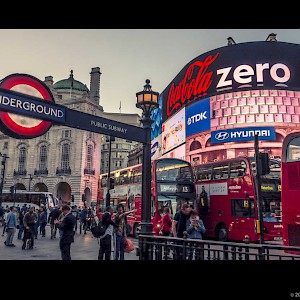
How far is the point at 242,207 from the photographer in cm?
1574

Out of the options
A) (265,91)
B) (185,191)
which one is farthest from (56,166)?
(185,191)

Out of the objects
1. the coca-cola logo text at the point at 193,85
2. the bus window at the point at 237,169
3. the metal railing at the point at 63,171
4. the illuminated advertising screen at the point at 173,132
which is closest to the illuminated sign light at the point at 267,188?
the bus window at the point at 237,169

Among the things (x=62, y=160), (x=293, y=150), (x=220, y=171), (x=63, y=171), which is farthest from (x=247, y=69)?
(x=62, y=160)

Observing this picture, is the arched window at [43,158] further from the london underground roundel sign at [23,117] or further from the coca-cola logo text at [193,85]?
the london underground roundel sign at [23,117]

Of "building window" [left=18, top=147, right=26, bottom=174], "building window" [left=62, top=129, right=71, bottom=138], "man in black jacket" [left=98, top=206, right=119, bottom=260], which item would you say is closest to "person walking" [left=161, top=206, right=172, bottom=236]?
"man in black jacket" [left=98, top=206, right=119, bottom=260]

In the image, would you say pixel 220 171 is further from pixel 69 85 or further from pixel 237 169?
pixel 69 85

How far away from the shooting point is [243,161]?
52.5ft

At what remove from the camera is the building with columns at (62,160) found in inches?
2202

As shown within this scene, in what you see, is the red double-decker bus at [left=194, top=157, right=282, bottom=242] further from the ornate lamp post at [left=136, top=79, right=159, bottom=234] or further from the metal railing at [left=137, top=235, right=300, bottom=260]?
the metal railing at [left=137, top=235, right=300, bottom=260]

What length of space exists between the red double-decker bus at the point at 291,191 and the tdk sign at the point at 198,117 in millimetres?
25902

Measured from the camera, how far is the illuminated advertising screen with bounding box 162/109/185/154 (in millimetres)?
41284

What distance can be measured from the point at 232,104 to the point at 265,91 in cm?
343

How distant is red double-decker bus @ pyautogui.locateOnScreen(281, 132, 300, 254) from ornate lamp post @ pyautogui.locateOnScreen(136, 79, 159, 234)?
4294 millimetres
